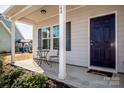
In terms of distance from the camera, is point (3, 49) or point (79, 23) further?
point (3, 49)

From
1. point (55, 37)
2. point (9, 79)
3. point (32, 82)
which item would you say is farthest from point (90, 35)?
point (9, 79)

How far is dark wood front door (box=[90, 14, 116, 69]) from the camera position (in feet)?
17.4

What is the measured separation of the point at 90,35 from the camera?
6.05 metres

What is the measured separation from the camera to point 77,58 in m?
6.72

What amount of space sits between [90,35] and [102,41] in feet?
2.08

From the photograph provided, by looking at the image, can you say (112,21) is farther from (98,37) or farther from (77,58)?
(77,58)

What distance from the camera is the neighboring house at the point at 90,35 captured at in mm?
5035

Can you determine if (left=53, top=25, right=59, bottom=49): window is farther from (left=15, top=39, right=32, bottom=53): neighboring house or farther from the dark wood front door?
(left=15, top=39, right=32, bottom=53): neighboring house

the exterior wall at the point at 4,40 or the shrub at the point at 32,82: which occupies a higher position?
the exterior wall at the point at 4,40

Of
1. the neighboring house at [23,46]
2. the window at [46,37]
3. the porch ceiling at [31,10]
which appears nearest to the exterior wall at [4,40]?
the neighboring house at [23,46]

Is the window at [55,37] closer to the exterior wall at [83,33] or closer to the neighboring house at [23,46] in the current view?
the exterior wall at [83,33]

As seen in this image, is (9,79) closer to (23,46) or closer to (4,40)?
(4,40)
